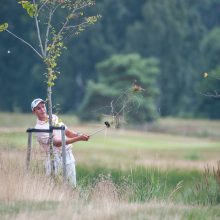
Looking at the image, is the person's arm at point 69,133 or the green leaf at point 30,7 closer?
the green leaf at point 30,7

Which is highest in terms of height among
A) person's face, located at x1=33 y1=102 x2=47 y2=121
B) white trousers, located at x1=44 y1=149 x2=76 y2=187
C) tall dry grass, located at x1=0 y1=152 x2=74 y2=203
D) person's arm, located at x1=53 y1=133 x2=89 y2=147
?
person's face, located at x1=33 y1=102 x2=47 y2=121

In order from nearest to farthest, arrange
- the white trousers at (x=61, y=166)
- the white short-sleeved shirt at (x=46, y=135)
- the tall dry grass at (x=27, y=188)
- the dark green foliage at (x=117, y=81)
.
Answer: the tall dry grass at (x=27, y=188), the white trousers at (x=61, y=166), the white short-sleeved shirt at (x=46, y=135), the dark green foliage at (x=117, y=81)

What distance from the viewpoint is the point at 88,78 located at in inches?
3169

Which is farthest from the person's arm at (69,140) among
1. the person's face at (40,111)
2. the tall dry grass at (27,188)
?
the tall dry grass at (27,188)

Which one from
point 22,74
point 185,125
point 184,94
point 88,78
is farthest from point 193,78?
point 185,125

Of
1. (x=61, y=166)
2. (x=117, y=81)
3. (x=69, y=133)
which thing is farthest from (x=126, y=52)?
(x=61, y=166)

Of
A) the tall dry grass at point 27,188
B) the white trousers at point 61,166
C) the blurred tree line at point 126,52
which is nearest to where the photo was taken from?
the tall dry grass at point 27,188

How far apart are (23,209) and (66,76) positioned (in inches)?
2713

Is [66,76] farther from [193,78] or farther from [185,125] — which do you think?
[185,125]

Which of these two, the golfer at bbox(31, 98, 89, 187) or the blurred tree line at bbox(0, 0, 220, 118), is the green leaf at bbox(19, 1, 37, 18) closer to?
the golfer at bbox(31, 98, 89, 187)

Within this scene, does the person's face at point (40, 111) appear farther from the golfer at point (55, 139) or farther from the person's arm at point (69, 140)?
the person's arm at point (69, 140)

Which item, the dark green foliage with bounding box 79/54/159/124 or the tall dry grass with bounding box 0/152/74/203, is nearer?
the tall dry grass with bounding box 0/152/74/203

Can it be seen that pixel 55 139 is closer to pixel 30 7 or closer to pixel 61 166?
pixel 61 166

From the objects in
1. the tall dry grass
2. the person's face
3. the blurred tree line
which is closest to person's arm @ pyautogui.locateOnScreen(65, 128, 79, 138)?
the person's face
